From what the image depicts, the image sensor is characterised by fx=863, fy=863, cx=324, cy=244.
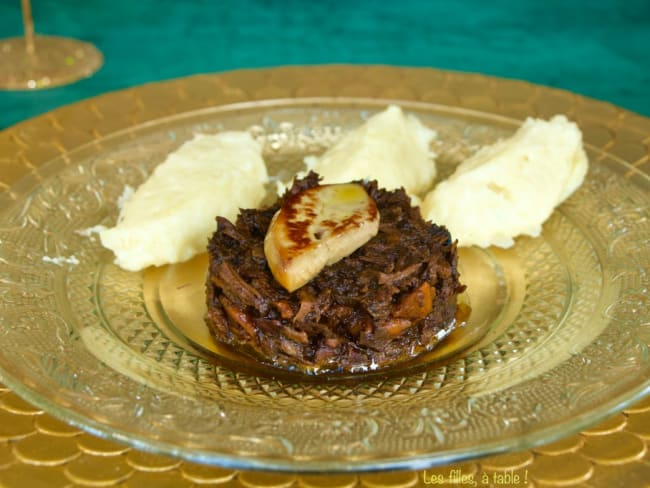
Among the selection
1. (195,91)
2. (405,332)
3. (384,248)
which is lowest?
(195,91)

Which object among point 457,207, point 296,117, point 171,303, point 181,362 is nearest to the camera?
point 181,362

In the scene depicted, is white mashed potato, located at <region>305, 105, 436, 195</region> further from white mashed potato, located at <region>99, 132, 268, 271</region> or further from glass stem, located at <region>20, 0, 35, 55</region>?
glass stem, located at <region>20, 0, 35, 55</region>

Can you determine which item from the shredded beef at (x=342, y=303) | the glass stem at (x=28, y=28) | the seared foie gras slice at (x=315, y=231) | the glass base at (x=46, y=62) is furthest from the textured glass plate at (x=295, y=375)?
the glass stem at (x=28, y=28)

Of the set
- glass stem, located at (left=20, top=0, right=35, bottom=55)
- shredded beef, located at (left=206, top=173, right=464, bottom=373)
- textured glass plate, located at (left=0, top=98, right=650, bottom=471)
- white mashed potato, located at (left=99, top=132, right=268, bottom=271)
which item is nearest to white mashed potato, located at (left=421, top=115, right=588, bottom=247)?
textured glass plate, located at (left=0, top=98, right=650, bottom=471)

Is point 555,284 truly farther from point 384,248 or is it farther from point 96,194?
point 96,194

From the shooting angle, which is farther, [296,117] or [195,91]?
[195,91]

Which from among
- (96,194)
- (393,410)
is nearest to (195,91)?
(96,194)

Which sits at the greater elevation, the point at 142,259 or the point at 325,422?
the point at 325,422
